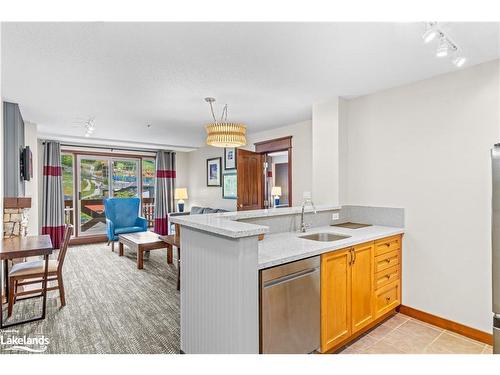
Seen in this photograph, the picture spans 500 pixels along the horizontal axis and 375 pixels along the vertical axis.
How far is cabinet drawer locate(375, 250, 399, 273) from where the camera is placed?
2.59 metres

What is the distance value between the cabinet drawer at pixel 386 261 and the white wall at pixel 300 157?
6.13 ft

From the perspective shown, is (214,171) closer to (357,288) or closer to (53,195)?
(53,195)

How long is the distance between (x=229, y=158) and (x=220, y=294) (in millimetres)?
4752

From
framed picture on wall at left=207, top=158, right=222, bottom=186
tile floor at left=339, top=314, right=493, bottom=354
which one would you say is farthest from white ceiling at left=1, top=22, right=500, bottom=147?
framed picture on wall at left=207, top=158, right=222, bottom=186

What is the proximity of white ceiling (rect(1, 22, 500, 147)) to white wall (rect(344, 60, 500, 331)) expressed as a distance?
229mm

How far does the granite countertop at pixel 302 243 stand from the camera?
1.82 m

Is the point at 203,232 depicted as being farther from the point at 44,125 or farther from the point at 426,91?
the point at 44,125

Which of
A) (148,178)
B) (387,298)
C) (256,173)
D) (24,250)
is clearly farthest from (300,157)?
(148,178)

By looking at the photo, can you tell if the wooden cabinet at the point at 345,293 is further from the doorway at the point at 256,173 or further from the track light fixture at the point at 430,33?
the doorway at the point at 256,173

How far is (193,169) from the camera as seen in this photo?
7.78 meters

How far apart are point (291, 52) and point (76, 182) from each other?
6.34 metres

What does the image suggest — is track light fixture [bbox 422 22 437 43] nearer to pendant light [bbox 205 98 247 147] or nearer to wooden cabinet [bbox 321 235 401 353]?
wooden cabinet [bbox 321 235 401 353]
